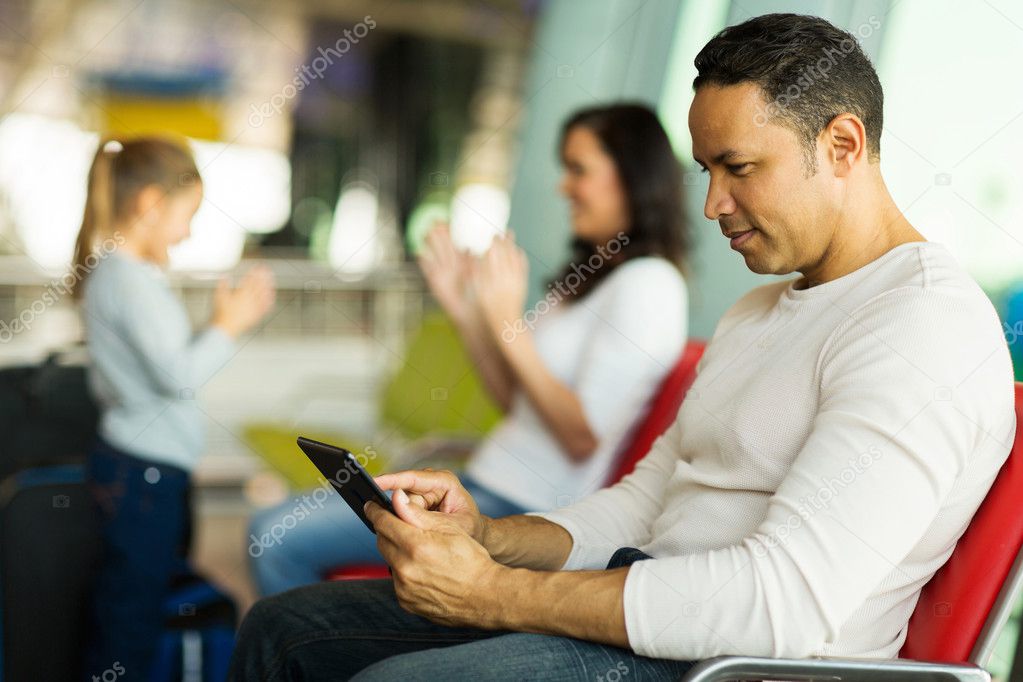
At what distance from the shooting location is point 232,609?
6.91ft

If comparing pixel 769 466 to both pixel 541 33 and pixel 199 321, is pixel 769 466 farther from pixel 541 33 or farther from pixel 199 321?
pixel 199 321

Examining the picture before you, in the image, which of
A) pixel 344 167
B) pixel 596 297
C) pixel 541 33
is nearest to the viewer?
pixel 596 297

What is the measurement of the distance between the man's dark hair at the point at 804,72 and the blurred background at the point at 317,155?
4.98 feet

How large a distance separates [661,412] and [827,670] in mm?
849

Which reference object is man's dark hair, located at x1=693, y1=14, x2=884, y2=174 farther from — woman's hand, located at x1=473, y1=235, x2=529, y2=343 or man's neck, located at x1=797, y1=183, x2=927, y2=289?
woman's hand, located at x1=473, y1=235, x2=529, y2=343

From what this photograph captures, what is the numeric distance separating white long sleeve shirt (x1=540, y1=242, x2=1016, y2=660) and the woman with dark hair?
2.38 feet

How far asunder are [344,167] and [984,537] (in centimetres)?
500

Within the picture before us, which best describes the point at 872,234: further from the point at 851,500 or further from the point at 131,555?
the point at 131,555

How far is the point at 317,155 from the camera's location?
18.5ft

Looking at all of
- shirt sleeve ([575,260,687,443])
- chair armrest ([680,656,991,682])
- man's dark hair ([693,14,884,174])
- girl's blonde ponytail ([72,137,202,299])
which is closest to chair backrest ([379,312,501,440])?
girl's blonde ponytail ([72,137,202,299])

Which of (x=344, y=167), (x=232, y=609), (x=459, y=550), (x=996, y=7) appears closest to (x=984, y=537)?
(x=459, y=550)

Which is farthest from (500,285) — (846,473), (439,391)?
(439,391)

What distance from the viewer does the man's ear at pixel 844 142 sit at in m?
1.13

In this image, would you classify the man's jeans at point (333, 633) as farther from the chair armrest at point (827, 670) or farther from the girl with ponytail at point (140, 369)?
the girl with ponytail at point (140, 369)
